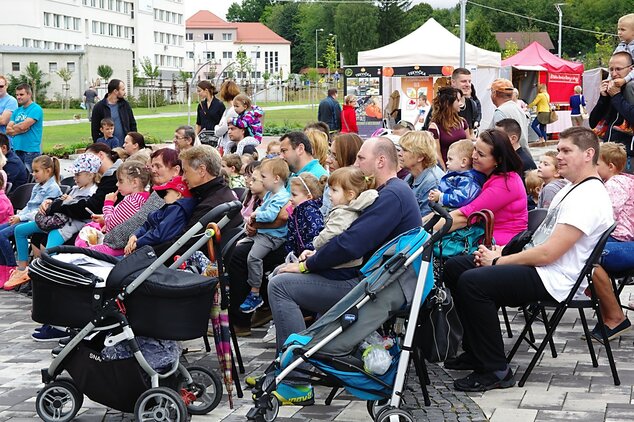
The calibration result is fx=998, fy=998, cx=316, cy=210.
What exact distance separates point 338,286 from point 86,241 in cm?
279

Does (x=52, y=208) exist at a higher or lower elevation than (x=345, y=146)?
lower

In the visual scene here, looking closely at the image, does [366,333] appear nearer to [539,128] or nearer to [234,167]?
[234,167]

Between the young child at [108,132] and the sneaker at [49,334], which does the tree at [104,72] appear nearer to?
the young child at [108,132]

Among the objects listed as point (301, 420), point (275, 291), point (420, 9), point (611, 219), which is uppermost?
point (420, 9)

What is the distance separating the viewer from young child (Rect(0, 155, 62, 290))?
974 cm

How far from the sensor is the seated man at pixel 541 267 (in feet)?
19.7

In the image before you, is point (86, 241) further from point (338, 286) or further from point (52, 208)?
point (338, 286)

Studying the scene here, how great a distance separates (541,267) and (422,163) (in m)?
1.50

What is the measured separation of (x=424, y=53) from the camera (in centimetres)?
2591

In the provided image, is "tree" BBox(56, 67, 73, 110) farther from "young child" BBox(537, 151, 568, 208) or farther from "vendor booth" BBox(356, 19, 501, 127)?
"young child" BBox(537, 151, 568, 208)

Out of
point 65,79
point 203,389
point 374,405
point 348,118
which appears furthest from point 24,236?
point 65,79

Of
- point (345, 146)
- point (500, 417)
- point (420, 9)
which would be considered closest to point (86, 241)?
point (345, 146)

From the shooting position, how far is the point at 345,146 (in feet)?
24.7

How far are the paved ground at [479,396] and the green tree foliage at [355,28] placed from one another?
115m
